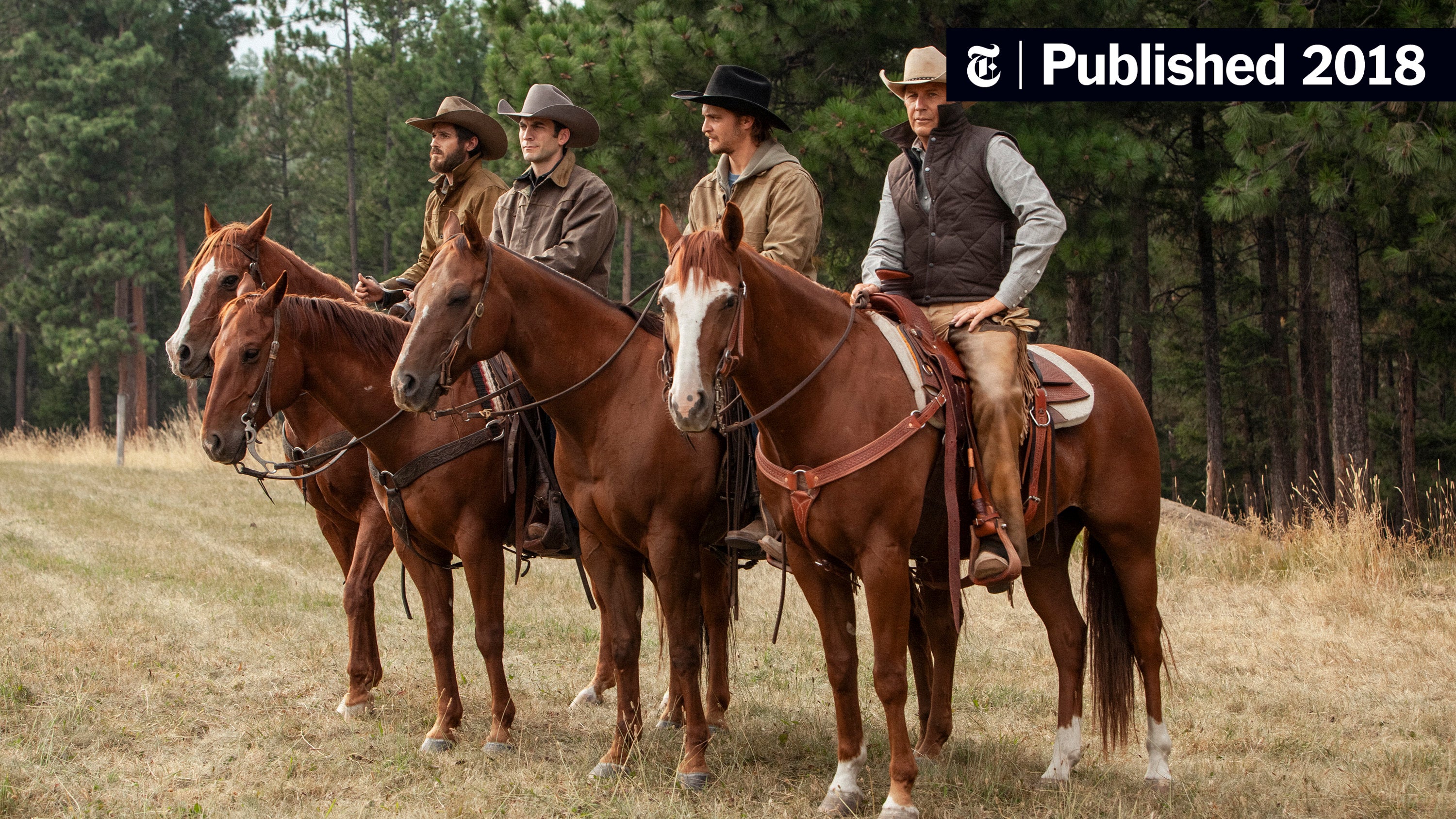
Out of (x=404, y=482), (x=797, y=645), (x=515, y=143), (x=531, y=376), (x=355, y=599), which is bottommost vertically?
(x=797, y=645)

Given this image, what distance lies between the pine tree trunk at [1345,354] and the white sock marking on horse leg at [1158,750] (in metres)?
9.64

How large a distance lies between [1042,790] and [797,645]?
10.4 ft

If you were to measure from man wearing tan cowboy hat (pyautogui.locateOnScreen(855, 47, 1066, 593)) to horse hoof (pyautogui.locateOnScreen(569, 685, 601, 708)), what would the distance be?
286 centimetres

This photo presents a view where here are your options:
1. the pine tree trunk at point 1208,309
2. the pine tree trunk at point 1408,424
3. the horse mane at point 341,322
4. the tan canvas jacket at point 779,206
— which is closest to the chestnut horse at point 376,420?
the horse mane at point 341,322

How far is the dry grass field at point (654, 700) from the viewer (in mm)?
4785

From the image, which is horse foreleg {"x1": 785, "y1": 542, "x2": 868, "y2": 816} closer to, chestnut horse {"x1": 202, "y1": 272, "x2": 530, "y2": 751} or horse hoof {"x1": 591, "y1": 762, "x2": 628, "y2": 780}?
horse hoof {"x1": 591, "y1": 762, "x2": 628, "y2": 780}

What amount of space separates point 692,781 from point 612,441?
5.03 ft

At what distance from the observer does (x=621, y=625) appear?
5152 millimetres

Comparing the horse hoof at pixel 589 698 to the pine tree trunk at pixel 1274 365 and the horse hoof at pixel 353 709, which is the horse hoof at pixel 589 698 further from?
the pine tree trunk at pixel 1274 365

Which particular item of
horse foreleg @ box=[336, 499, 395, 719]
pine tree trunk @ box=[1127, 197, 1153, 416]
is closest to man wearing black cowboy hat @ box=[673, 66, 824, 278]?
horse foreleg @ box=[336, 499, 395, 719]

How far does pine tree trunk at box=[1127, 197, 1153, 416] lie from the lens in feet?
60.2

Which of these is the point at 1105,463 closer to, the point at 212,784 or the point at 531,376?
the point at 531,376

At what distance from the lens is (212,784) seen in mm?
4938

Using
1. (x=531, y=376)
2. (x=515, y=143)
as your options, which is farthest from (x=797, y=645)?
(x=515, y=143)
